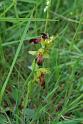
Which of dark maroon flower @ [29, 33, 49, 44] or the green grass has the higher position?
dark maroon flower @ [29, 33, 49, 44]

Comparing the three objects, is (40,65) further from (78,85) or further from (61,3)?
(61,3)

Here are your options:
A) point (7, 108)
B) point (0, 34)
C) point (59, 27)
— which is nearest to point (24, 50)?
point (0, 34)

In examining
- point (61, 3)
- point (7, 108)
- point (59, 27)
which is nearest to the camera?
point (7, 108)

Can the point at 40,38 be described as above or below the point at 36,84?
above

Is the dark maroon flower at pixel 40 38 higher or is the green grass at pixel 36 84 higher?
the dark maroon flower at pixel 40 38

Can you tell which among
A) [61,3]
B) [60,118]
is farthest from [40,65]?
[61,3]

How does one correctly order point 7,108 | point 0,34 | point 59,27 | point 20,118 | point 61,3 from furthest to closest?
point 61,3
point 59,27
point 0,34
point 7,108
point 20,118

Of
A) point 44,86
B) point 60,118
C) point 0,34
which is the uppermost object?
point 0,34

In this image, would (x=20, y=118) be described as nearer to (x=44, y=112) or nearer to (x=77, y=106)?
(x=44, y=112)

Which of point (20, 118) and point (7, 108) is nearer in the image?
point (20, 118)

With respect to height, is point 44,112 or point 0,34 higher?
point 0,34
